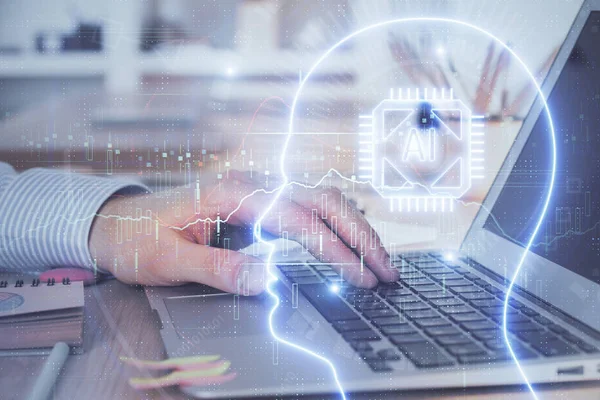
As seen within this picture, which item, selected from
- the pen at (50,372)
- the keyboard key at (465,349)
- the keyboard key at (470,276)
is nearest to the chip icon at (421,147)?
the keyboard key at (470,276)

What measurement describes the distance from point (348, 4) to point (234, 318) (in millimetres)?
421

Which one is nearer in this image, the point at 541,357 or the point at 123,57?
the point at 541,357

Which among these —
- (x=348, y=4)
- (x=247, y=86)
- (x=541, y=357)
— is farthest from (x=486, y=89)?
(x=541, y=357)

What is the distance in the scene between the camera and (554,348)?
17.5 inches

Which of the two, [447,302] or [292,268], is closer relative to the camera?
[447,302]

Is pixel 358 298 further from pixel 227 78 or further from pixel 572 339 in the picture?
pixel 227 78

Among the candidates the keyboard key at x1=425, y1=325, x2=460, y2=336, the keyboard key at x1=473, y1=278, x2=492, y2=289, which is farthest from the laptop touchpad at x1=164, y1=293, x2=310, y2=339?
the keyboard key at x1=473, y1=278, x2=492, y2=289

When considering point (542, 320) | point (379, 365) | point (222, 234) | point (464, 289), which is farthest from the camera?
point (222, 234)

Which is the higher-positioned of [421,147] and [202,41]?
[202,41]

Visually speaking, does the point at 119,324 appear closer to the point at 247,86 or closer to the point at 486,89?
the point at 247,86

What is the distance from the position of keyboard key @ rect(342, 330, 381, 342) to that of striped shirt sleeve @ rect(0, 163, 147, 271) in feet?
1.18

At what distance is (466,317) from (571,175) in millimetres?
201

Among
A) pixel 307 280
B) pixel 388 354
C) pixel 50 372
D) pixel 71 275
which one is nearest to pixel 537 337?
pixel 388 354

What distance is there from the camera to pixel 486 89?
752 mm
